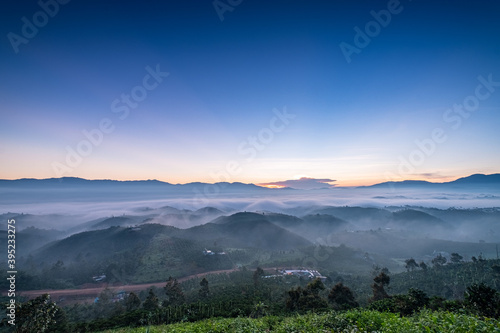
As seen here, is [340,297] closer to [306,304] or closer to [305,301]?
[305,301]

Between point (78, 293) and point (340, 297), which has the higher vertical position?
point (340, 297)

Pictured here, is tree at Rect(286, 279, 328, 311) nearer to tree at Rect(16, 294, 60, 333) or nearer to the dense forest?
the dense forest

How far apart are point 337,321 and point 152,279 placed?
118591 mm

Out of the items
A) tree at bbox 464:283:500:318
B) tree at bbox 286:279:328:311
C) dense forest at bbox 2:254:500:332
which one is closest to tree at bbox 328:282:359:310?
dense forest at bbox 2:254:500:332

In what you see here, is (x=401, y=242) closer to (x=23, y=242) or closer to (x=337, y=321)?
(x=337, y=321)

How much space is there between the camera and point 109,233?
552 ft

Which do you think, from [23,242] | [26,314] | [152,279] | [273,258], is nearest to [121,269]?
[152,279]

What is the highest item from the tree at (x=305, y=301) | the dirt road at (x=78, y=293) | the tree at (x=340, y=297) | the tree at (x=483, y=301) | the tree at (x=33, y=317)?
the tree at (x=483, y=301)

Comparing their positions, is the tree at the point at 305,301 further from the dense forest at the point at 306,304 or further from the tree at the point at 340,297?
the tree at the point at 340,297

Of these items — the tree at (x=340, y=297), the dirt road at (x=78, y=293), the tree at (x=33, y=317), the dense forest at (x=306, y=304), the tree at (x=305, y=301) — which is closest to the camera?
the dense forest at (x=306, y=304)

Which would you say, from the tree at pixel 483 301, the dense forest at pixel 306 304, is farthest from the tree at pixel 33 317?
the tree at pixel 483 301

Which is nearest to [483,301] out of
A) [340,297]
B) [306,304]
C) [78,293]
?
[306,304]

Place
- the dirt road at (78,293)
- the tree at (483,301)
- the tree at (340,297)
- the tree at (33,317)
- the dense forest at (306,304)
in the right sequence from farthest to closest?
the dirt road at (78,293) < the tree at (340,297) < the tree at (33,317) < the dense forest at (306,304) < the tree at (483,301)

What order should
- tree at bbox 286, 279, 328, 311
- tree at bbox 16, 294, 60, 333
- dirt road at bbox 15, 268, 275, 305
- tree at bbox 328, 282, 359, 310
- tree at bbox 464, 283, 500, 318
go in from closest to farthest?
tree at bbox 464, 283, 500, 318 → tree at bbox 16, 294, 60, 333 → tree at bbox 286, 279, 328, 311 → tree at bbox 328, 282, 359, 310 → dirt road at bbox 15, 268, 275, 305
